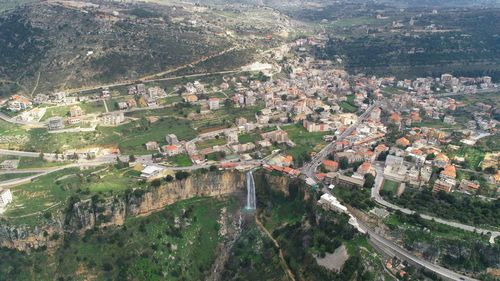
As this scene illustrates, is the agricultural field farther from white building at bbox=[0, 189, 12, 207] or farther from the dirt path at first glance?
the dirt path

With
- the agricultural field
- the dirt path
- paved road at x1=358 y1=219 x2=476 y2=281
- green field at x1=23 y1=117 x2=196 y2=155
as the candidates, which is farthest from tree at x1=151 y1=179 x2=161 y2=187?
paved road at x1=358 y1=219 x2=476 y2=281

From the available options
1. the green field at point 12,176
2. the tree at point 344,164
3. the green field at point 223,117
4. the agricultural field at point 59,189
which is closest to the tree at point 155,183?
the agricultural field at point 59,189

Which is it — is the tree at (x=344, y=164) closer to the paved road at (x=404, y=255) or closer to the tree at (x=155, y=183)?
the paved road at (x=404, y=255)

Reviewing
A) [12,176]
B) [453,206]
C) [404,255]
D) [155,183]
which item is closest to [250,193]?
[155,183]

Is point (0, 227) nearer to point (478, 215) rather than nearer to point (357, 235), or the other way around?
point (357, 235)

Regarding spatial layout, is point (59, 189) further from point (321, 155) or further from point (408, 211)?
point (408, 211)

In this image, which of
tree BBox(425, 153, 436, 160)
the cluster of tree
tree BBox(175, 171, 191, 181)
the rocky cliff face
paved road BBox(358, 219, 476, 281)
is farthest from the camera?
tree BBox(425, 153, 436, 160)
